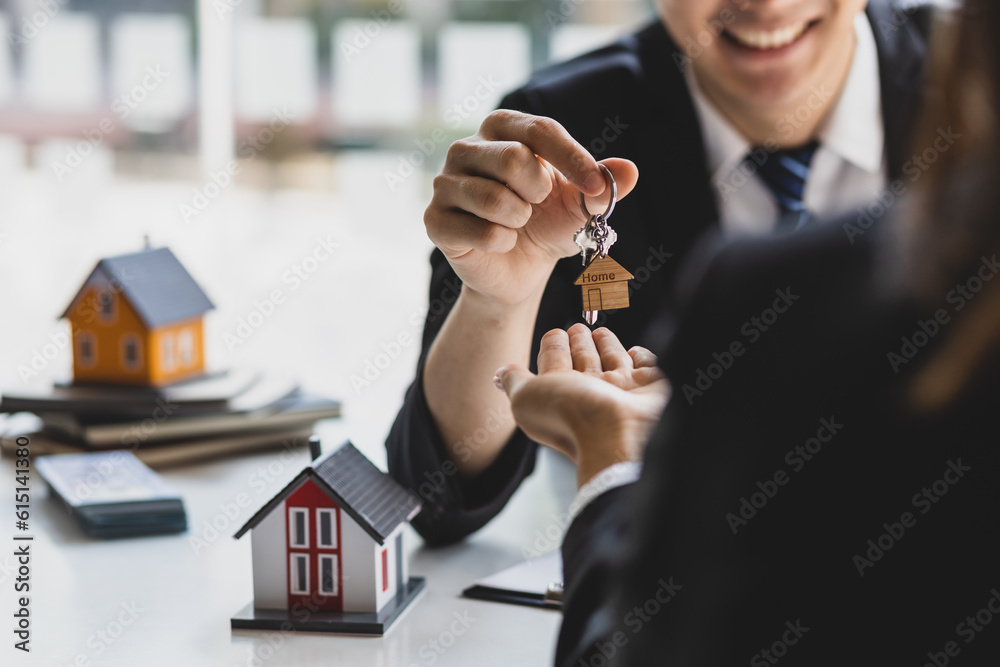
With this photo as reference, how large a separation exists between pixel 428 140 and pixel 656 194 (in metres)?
3.42

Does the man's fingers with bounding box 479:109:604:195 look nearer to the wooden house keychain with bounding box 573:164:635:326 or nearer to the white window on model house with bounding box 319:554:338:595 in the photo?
the wooden house keychain with bounding box 573:164:635:326

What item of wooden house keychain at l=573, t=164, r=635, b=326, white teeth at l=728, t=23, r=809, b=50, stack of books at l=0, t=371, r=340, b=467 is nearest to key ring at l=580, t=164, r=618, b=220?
wooden house keychain at l=573, t=164, r=635, b=326

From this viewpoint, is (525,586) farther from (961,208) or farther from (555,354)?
(961,208)

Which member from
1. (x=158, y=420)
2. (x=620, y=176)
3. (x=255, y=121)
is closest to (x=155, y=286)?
(x=158, y=420)

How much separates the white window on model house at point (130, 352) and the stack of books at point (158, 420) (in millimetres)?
36

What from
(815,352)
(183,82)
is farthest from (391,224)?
(815,352)

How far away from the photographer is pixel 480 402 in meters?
1.40

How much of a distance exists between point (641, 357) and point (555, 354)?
7cm

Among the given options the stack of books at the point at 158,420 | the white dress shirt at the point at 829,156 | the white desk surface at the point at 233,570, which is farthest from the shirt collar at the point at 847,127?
the stack of books at the point at 158,420

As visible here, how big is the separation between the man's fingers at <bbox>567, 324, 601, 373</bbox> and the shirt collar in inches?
27.1

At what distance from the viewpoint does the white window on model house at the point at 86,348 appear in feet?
5.69

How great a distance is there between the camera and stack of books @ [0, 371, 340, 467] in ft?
5.46

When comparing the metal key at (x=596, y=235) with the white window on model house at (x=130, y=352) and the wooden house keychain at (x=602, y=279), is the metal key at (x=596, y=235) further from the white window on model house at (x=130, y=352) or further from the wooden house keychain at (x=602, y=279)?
the white window on model house at (x=130, y=352)

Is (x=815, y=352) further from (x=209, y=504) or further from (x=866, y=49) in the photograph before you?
(x=866, y=49)
